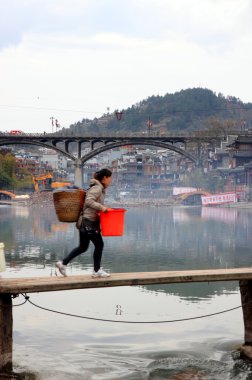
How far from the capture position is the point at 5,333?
7.91 metres

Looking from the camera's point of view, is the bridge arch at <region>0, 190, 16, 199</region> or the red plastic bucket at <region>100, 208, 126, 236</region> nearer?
the red plastic bucket at <region>100, 208, 126, 236</region>

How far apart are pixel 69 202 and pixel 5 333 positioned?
5.85ft

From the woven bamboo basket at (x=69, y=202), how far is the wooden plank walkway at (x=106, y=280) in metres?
0.80

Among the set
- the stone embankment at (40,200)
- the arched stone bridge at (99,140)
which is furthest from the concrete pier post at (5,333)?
the stone embankment at (40,200)

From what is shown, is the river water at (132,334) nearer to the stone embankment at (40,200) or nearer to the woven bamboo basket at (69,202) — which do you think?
the woven bamboo basket at (69,202)

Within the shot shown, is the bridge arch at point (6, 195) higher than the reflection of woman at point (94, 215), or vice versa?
the reflection of woman at point (94, 215)

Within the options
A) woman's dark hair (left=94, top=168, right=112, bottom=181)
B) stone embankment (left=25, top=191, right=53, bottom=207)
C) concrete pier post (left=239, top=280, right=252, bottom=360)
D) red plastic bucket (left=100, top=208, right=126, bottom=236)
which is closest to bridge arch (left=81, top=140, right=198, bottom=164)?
stone embankment (left=25, top=191, right=53, bottom=207)

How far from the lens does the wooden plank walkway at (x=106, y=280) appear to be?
302 inches

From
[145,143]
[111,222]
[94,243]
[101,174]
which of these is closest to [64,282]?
[94,243]

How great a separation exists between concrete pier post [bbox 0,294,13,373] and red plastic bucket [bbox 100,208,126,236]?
1.43 m

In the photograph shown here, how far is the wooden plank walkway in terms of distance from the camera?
25.2 ft

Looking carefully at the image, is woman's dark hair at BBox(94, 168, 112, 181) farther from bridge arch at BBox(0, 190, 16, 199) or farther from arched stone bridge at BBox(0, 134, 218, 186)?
bridge arch at BBox(0, 190, 16, 199)

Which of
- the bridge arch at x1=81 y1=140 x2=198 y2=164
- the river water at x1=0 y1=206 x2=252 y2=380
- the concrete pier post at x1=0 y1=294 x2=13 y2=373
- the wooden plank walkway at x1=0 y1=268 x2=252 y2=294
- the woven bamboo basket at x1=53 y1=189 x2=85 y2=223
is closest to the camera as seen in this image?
the wooden plank walkway at x1=0 y1=268 x2=252 y2=294

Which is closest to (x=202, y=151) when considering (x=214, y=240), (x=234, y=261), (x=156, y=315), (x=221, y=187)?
(x=221, y=187)
